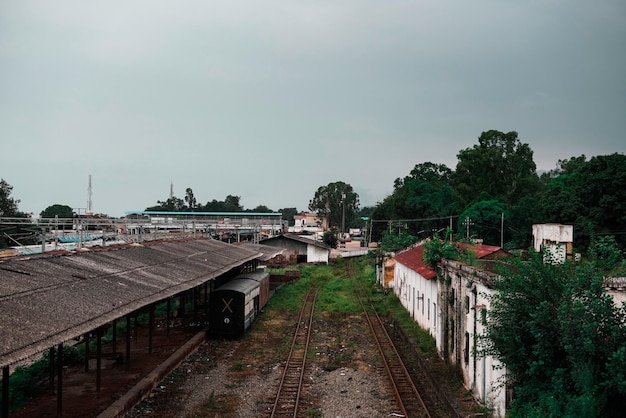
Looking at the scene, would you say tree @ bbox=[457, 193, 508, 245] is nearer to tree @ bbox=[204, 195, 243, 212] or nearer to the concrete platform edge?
the concrete platform edge

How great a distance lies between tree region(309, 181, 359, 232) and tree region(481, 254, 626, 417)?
365ft

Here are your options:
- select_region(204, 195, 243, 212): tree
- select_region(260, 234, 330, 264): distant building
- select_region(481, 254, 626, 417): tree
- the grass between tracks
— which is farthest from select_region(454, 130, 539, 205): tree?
Answer: select_region(204, 195, 243, 212): tree

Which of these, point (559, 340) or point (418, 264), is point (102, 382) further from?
point (418, 264)

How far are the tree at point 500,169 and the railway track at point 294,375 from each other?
4983 centimetres

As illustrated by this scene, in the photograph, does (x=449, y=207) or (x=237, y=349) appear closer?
(x=237, y=349)

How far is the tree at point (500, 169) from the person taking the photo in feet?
238

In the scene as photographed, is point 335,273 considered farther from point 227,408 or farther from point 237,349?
point 227,408

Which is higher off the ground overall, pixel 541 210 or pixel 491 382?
pixel 541 210

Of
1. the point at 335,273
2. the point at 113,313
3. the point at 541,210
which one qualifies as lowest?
the point at 335,273

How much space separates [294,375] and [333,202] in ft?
349

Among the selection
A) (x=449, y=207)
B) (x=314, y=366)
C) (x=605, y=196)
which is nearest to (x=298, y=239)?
(x=449, y=207)

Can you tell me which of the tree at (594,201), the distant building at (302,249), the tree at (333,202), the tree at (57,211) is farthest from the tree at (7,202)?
the tree at (333,202)

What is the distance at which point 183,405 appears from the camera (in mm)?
14875

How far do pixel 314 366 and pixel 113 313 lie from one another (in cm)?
943
